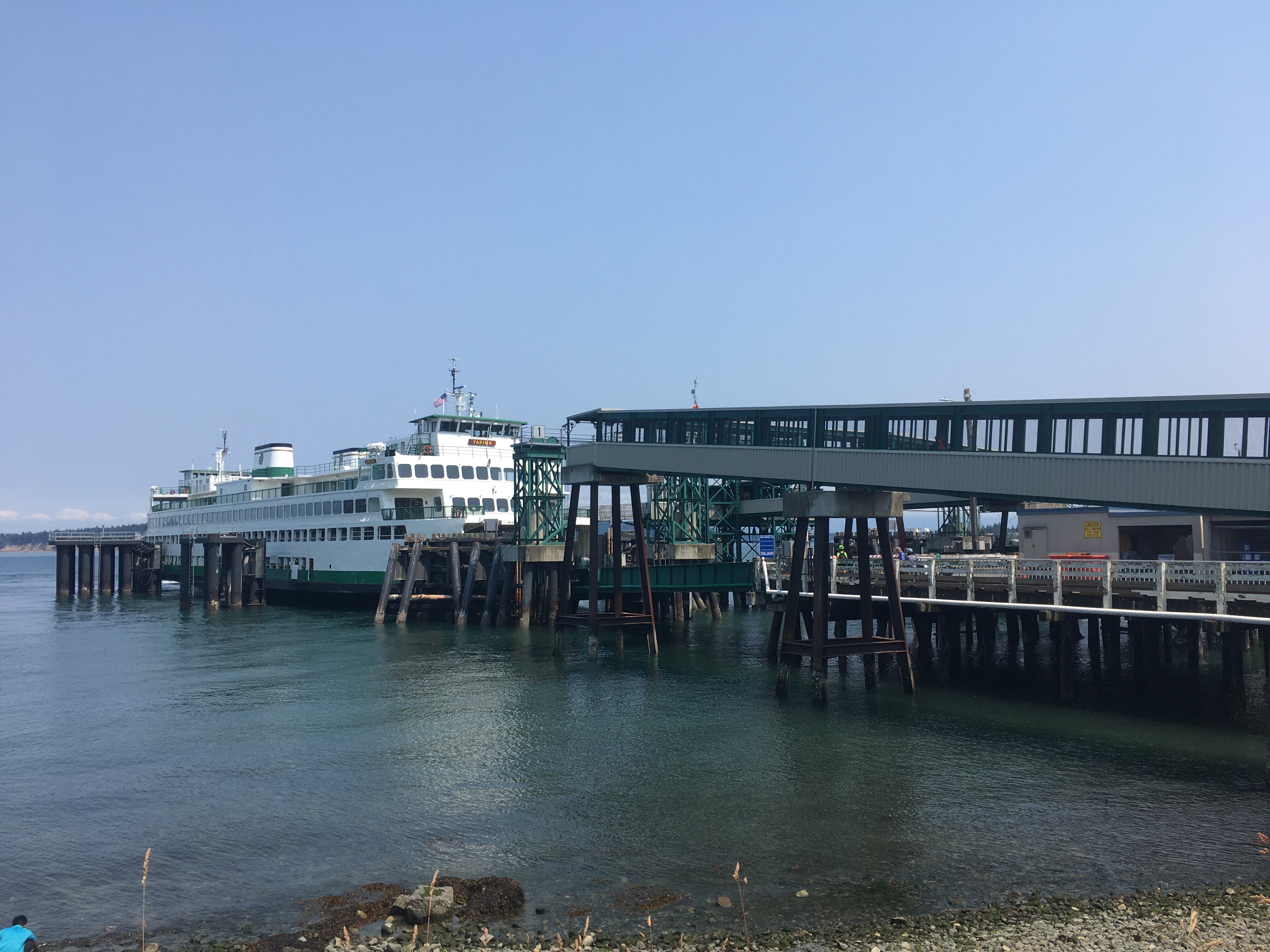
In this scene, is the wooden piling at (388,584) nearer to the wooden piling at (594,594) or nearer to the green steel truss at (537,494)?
the green steel truss at (537,494)

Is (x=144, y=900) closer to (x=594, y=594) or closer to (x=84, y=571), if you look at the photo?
(x=594, y=594)

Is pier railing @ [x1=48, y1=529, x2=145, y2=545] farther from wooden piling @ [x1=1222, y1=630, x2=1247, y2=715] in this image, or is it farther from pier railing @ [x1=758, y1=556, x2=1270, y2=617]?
wooden piling @ [x1=1222, y1=630, x2=1247, y2=715]

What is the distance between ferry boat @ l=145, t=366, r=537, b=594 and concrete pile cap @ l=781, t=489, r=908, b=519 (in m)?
27.6

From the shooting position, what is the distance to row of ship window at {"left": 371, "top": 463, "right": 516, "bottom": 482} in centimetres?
6412

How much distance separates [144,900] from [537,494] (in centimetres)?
3766

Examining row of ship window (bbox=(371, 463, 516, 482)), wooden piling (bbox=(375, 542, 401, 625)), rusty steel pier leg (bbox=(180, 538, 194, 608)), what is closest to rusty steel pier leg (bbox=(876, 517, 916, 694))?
wooden piling (bbox=(375, 542, 401, 625))

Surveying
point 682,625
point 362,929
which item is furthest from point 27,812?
point 682,625

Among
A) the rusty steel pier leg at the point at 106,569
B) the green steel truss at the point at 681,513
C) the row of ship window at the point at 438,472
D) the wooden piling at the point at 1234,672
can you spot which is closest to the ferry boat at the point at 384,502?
the row of ship window at the point at 438,472

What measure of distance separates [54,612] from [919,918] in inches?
3024

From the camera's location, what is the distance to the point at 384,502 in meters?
64.9

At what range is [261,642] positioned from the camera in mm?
49375

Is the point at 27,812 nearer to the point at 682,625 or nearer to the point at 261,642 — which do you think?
the point at 261,642

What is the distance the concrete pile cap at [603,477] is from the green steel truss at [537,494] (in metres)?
10.1

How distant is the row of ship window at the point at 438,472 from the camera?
6412 centimetres
